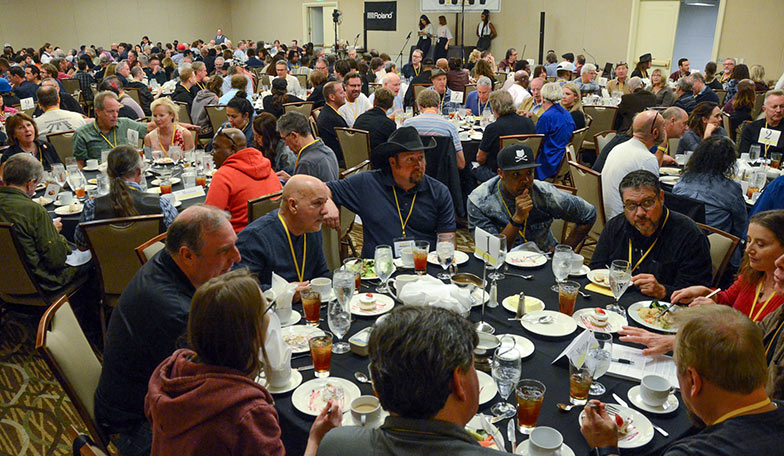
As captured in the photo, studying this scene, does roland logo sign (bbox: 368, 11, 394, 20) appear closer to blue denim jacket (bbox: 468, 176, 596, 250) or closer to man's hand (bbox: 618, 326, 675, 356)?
blue denim jacket (bbox: 468, 176, 596, 250)

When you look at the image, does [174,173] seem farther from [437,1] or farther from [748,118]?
[437,1]

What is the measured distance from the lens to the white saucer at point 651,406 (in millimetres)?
1860

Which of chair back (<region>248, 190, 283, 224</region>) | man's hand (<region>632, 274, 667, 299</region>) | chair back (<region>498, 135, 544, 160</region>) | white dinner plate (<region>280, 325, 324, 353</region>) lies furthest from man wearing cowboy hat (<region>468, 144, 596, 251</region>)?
chair back (<region>498, 135, 544, 160</region>)

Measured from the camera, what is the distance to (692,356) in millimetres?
1576

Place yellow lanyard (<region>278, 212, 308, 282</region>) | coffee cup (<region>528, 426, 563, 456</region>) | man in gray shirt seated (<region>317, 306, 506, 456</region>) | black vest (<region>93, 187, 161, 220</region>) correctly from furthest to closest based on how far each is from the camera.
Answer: black vest (<region>93, 187, 161, 220</region>), yellow lanyard (<region>278, 212, 308, 282</region>), coffee cup (<region>528, 426, 563, 456</region>), man in gray shirt seated (<region>317, 306, 506, 456</region>)

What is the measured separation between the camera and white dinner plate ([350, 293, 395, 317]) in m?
2.51

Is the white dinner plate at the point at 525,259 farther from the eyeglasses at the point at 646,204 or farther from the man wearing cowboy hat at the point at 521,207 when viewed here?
the eyeglasses at the point at 646,204

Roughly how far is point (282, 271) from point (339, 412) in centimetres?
138

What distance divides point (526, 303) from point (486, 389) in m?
0.68

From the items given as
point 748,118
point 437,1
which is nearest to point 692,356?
point 748,118

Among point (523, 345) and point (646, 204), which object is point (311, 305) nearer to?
point (523, 345)

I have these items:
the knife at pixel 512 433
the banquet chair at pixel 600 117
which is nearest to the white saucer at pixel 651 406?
the knife at pixel 512 433

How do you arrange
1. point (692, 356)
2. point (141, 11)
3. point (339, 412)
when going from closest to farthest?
1. point (692, 356)
2. point (339, 412)
3. point (141, 11)

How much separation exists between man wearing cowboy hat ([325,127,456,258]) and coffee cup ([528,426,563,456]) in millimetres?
1950
